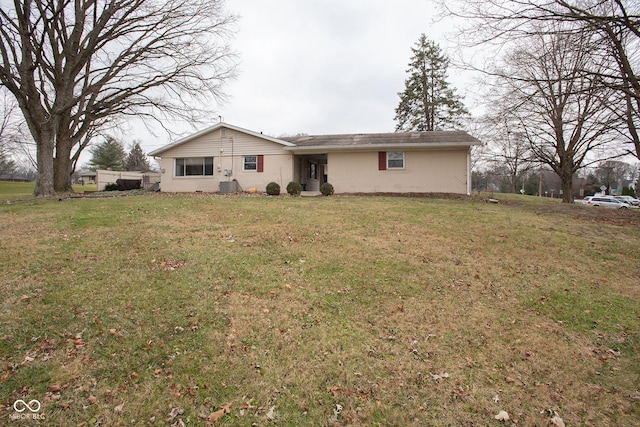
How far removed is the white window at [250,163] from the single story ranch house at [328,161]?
56 millimetres

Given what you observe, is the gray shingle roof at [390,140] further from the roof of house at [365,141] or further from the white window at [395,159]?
the white window at [395,159]

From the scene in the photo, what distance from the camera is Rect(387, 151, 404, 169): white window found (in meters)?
16.6

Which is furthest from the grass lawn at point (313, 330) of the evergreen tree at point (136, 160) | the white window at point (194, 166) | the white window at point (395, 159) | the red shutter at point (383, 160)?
the evergreen tree at point (136, 160)

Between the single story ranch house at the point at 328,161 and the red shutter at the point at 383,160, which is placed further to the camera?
the red shutter at the point at 383,160

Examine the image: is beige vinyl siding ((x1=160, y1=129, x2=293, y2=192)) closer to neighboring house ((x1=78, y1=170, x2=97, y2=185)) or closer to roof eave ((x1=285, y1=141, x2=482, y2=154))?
roof eave ((x1=285, y1=141, x2=482, y2=154))

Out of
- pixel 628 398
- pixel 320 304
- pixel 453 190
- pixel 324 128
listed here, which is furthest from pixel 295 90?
pixel 324 128

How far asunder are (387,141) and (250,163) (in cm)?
762

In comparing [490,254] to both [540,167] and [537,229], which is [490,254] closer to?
[537,229]

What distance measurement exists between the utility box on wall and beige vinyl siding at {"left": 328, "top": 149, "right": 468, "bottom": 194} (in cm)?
523

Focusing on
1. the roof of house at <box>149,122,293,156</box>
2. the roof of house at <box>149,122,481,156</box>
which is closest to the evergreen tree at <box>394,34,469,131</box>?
the roof of house at <box>149,122,481,156</box>

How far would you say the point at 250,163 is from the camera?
59.6ft

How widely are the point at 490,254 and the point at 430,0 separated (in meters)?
5.71

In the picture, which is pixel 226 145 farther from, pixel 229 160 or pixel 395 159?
pixel 395 159

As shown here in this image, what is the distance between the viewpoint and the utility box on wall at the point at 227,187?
57.5 feet
